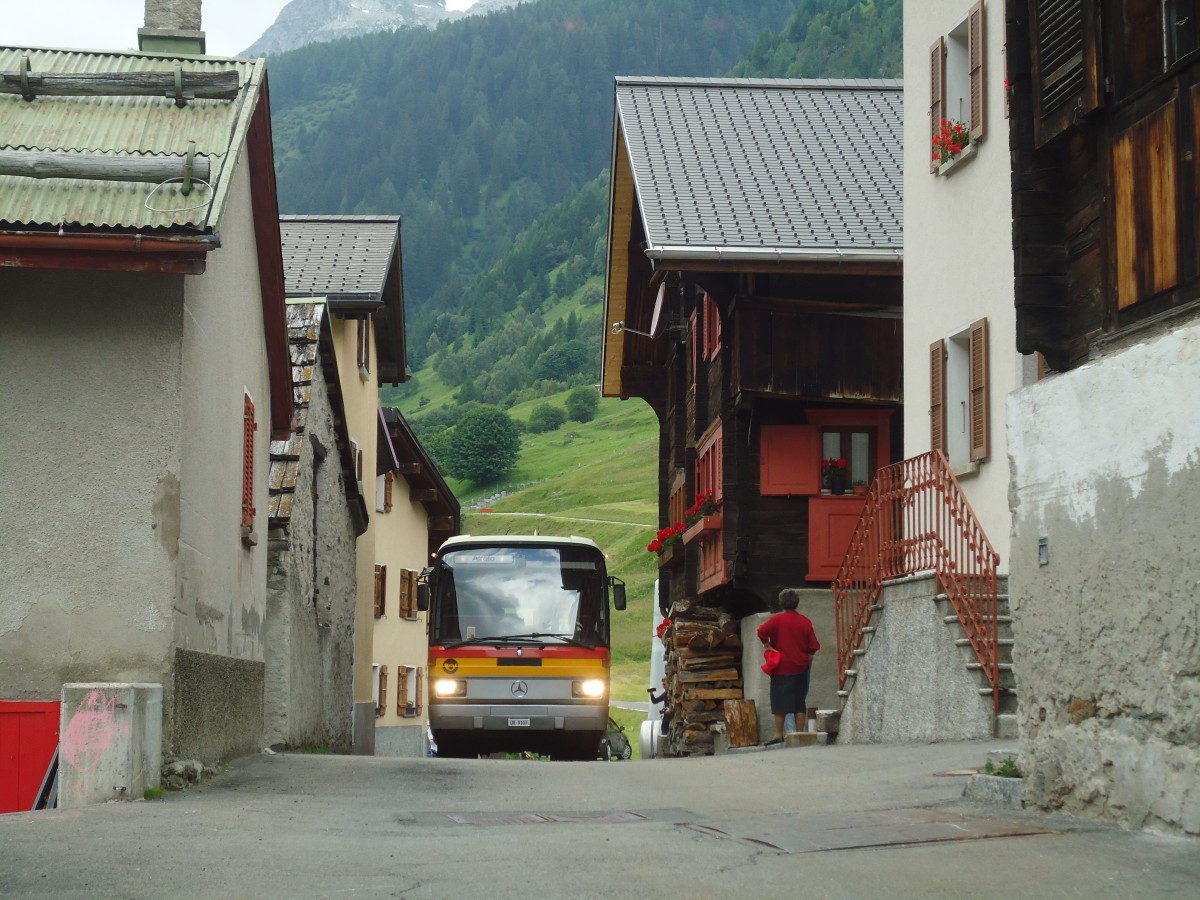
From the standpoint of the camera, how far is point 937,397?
1758 cm

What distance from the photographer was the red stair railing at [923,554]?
44.6 ft

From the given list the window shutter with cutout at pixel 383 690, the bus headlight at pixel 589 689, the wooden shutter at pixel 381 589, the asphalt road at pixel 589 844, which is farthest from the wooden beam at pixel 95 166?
the window shutter with cutout at pixel 383 690

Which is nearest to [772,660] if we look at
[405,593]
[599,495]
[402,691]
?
[405,593]

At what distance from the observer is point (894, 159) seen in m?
24.7

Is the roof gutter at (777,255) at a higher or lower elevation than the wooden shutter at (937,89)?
lower

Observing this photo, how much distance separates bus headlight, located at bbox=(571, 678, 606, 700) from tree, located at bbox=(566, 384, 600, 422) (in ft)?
476

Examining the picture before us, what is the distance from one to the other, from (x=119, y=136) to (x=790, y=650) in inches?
362

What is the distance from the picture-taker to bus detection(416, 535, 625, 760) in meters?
20.0

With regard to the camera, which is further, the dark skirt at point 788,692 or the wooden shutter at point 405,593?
the wooden shutter at point 405,593

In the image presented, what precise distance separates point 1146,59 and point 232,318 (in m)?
7.96

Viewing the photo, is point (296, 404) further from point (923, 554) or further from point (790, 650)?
point (923, 554)

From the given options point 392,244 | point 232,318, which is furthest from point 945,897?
point 392,244

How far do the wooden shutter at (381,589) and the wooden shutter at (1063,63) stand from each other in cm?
2636

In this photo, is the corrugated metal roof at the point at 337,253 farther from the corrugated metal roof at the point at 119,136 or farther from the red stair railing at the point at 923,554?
the corrugated metal roof at the point at 119,136
